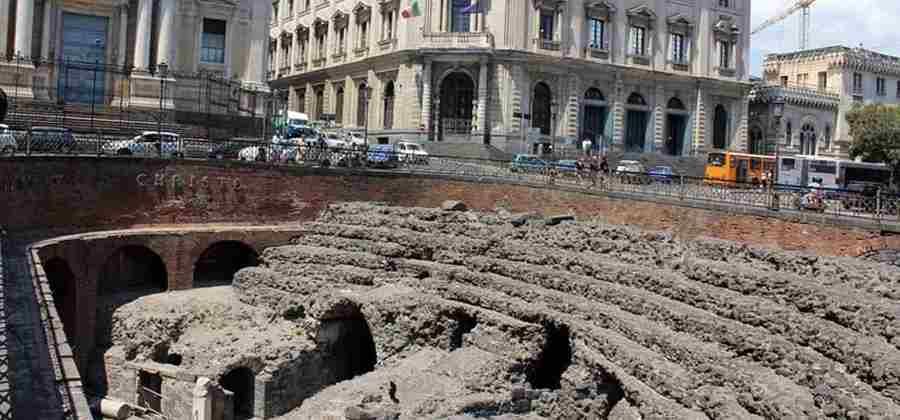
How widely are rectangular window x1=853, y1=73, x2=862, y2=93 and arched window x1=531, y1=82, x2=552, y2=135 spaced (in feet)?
102

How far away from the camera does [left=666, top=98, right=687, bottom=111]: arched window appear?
57.1 meters

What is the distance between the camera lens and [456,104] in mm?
51250

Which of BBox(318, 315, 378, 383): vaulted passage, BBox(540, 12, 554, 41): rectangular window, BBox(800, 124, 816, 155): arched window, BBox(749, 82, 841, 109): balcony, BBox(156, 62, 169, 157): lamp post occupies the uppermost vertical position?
BBox(540, 12, 554, 41): rectangular window

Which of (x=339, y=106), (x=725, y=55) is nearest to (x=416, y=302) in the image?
(x=339, y=106)

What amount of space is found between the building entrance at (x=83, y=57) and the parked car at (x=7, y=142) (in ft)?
41.3

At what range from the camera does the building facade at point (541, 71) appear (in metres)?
49.9

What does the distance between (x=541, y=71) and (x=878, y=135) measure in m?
22.3

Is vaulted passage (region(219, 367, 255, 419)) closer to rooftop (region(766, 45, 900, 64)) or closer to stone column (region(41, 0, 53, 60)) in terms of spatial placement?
stone column (region(41, 0, 53, 60))

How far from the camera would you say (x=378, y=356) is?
2114 cm

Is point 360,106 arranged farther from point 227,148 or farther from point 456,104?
point 227,148

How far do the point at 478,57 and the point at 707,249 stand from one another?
31309 millimetres

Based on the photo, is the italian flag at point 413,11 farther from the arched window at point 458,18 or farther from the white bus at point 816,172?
the white bus at point 816,172

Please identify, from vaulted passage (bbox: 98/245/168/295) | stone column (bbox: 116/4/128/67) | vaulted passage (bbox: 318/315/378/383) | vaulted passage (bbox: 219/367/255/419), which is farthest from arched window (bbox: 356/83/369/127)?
vaulted passage (bbox: 219/367/255/419)

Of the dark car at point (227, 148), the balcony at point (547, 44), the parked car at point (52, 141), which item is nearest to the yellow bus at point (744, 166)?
the balcony at point (547, 44)
